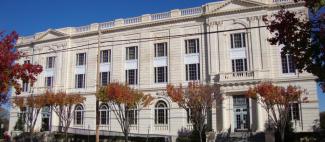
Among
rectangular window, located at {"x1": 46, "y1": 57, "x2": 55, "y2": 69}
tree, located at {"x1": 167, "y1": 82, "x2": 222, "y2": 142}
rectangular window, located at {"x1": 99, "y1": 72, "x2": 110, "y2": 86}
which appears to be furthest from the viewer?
rectangular window, located at {"x1": 46, "y1": 57, "x2": 55, "y2": 69}

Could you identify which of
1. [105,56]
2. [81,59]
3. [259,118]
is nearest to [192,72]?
[259,118]

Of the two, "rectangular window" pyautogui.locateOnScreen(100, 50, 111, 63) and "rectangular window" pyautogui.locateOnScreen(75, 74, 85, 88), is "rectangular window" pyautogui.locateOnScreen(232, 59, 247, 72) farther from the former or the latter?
"rectangular window" pyautogui.locateOnScreen(75, 74, 85, 88)

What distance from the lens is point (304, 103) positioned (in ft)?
109

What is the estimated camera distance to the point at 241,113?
116 feet

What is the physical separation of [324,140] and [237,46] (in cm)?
1218

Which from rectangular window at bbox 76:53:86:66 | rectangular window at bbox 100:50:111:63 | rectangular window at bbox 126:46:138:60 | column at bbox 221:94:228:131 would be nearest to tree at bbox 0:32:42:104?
column at bbox 221:94:228:131

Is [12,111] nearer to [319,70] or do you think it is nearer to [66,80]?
[66,80]

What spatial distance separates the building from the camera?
3491cm

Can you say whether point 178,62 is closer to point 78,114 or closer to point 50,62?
point 78,114

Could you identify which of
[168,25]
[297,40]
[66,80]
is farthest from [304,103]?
[66,80]

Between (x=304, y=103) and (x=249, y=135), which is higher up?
(x=304, y=103)

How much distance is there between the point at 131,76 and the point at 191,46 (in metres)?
7.65

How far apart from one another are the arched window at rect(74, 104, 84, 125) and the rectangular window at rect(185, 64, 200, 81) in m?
13.7

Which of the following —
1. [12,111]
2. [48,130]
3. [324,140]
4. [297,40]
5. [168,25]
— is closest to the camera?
[297,40]
